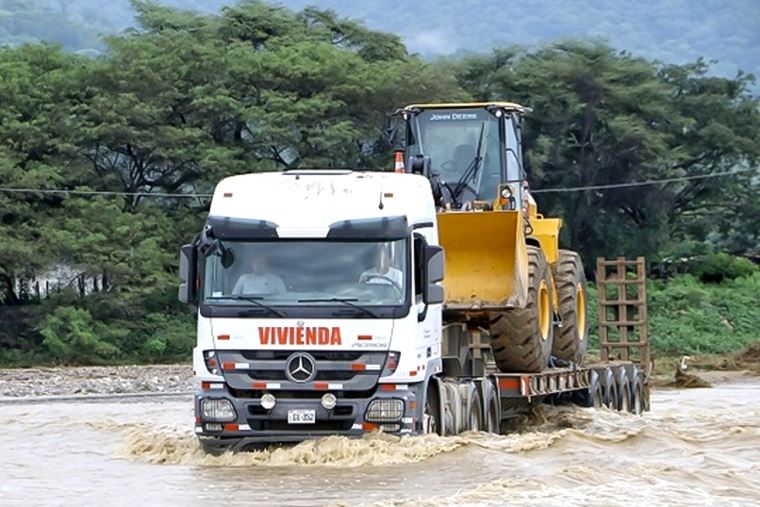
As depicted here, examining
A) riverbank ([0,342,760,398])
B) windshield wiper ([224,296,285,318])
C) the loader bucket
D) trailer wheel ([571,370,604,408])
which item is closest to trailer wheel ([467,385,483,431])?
the loader bucket

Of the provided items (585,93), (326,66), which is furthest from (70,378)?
(585,93)

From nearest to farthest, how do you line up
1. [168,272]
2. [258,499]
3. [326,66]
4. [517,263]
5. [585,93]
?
[258,499]
[517,263]
[168,272]
[326,66]
[585,93]

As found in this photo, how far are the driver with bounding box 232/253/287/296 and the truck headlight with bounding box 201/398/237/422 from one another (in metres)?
1.11

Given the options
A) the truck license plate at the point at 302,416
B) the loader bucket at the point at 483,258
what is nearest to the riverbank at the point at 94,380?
the loader bucket at the point at 483,258

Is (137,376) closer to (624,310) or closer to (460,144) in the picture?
(624,310)

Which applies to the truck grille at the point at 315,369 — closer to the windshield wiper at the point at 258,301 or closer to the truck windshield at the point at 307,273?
the windshield wiper at the point at 258,301

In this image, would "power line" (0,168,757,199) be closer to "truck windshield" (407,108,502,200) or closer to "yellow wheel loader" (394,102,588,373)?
"yellow wheel loader" (394,102,588,373)

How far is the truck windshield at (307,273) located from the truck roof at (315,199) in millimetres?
240

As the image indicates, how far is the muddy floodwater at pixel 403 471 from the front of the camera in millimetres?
14617

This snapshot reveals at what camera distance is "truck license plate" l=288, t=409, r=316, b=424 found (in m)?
16.4

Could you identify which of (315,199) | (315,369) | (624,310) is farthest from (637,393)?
(315,369)

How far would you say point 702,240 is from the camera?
59.0 meters

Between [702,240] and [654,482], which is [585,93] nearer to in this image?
[702,240]

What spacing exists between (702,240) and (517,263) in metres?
40.6
